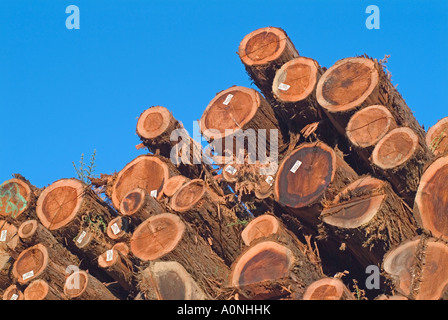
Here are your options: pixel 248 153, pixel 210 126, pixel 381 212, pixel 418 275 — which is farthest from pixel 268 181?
pixel 418 275

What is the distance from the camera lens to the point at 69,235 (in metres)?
8.05

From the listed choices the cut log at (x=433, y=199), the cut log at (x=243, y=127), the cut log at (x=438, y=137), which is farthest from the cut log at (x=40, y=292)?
the cut log at (x=438, y=137)

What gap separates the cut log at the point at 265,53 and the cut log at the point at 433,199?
2.31 meters

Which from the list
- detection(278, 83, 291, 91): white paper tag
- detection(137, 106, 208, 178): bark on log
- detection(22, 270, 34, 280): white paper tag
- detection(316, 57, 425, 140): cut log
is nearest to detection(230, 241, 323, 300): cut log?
detection(316, 57, 425, 140): cut log

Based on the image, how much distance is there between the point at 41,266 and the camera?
754 cm

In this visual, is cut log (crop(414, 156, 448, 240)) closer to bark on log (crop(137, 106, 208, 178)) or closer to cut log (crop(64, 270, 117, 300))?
bark on log (crop(137, 106, 208, 178))

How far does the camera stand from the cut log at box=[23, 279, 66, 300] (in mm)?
7242

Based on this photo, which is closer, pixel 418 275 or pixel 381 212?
pixel 418 275

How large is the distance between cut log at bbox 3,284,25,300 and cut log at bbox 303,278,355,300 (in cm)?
346

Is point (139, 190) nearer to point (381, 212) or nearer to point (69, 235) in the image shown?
point (69, 235)

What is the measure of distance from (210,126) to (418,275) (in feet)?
10.6
